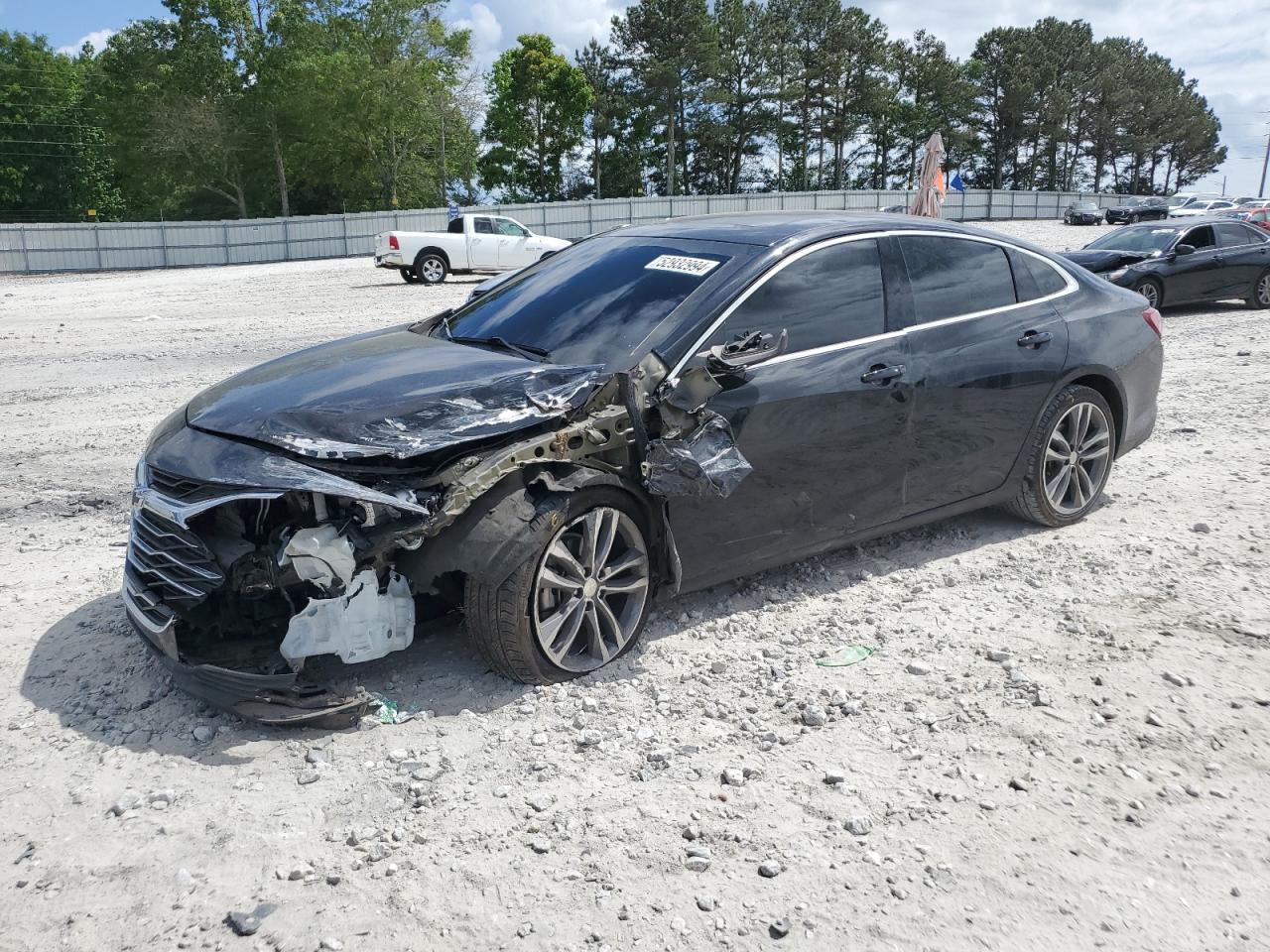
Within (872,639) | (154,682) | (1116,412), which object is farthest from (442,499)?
(1116,412)

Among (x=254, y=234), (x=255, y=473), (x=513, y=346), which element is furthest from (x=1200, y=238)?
(x=254, y=234)

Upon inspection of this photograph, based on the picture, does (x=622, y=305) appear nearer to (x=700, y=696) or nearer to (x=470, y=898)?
(x=700, y=696)

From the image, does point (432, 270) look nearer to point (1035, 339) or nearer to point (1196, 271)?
point (1196, 271)

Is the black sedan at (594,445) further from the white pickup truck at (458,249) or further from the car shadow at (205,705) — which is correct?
the white pickup truck at (458,249)

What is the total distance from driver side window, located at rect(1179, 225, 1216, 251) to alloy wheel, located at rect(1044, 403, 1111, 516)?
10885 mm

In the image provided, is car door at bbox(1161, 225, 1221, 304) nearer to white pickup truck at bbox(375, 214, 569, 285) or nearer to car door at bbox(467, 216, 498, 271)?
white pickup truck at bbox(375, 214, 569, 285)

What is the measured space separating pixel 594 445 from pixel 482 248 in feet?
68.1

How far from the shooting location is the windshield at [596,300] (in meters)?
4.30

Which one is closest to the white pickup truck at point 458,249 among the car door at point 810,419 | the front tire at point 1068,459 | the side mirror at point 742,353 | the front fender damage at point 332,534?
the front tire at point 1068,459

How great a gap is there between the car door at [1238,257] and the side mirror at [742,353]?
13689 mm

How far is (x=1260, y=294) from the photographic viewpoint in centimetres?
Answer: 1554

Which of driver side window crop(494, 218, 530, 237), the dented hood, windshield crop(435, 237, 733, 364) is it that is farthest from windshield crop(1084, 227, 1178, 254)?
driver side window crop(494, 218, 530, 237)

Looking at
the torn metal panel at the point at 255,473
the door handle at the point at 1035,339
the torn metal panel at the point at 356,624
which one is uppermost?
the door handle at the point at 1035,339

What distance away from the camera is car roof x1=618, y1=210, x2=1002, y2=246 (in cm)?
466
